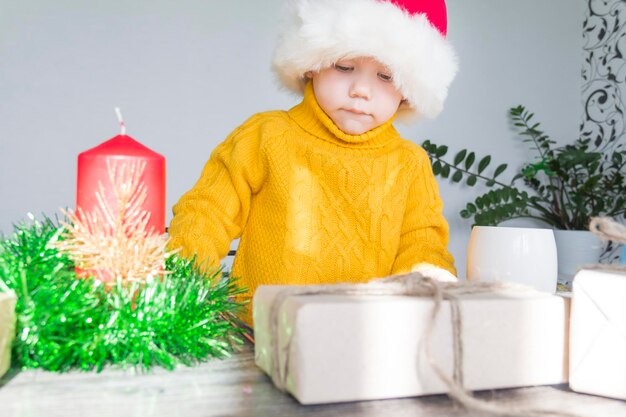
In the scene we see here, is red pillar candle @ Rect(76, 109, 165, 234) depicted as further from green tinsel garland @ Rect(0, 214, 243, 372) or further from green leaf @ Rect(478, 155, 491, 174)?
green leaf @ Rect(478, 155, 491, 174)

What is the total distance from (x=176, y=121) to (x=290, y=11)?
4.01 feet

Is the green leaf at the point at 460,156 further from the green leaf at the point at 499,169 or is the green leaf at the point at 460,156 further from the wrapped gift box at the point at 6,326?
the wrapped gift box at the point at 6,326

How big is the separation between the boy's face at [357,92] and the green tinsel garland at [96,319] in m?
0.45

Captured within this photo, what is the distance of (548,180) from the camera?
2381mm

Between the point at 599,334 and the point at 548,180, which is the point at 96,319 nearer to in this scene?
the point at 599,334

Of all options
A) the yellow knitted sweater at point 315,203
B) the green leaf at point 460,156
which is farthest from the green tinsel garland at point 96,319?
the green leaf at point 460,156

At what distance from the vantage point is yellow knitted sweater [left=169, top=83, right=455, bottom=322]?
87cm

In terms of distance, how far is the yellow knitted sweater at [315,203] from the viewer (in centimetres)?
87

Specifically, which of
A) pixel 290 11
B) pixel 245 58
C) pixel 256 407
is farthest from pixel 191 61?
pixel 256 407

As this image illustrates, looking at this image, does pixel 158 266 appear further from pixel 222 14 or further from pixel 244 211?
pixel 222 14

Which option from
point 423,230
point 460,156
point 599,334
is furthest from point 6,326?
point 460,156

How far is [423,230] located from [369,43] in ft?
1.03

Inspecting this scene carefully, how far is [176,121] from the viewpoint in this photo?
203cm

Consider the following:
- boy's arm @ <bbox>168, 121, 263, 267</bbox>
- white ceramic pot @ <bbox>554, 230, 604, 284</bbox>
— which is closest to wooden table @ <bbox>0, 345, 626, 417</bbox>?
boy's arm @ <bbox>168, 121, 263, 267</bbox>
